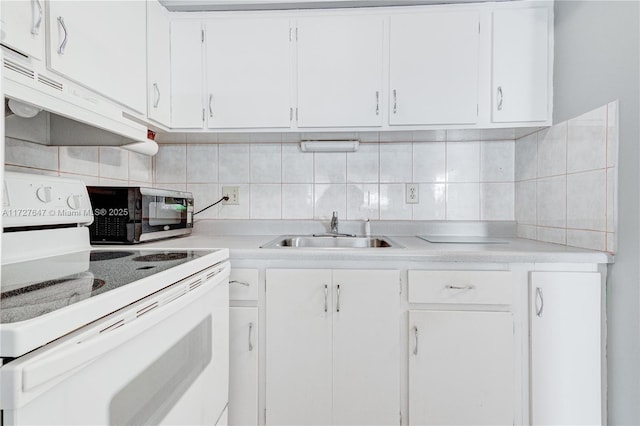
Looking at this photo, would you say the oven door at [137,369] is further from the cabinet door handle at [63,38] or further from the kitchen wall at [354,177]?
the kitchen wall at [354,177]

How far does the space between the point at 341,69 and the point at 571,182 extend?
114cm

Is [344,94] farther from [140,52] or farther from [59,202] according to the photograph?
[59,202]

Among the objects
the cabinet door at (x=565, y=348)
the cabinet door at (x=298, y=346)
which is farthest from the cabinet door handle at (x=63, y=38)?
the cabinet door at (x=565, y=348)

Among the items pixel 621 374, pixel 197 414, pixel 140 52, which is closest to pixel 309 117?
pixel 140 52

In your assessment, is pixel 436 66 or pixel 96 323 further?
pixel 436 66

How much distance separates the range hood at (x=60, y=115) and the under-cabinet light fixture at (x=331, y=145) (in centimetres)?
80

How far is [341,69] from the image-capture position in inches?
64.6

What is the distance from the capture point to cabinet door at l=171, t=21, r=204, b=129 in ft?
5.51

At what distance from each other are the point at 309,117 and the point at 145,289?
117 centimetres

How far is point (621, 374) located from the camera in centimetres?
122

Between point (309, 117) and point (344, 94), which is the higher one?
point (344, 94)

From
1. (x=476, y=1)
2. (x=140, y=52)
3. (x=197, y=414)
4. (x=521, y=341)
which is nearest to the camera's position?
(x=197, y=414)

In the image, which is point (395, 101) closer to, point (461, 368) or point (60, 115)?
point (461, 368)

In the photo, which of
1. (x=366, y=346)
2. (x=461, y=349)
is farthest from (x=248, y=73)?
(x=461, y=349)
